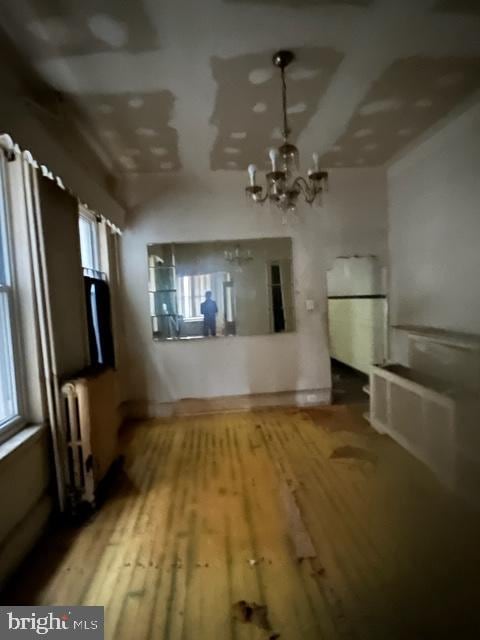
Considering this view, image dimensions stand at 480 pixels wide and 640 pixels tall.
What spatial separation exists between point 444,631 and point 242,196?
3.89 meters

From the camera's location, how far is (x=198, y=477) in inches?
107

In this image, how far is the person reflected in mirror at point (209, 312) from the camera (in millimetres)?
4223

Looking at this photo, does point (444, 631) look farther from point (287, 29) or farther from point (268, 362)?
point (268, 362)

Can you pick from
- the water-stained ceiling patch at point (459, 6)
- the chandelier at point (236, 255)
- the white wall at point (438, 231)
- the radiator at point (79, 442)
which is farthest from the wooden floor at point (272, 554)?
the water-stained ceiling patch at point (459, 6)

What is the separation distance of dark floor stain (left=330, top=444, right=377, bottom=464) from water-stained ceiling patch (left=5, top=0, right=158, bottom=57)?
3032 millimetres

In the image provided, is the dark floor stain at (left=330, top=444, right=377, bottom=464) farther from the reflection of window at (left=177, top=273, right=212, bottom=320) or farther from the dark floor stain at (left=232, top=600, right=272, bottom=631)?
the reflection of window at (left=177, top=273, right=212, bottom=320)

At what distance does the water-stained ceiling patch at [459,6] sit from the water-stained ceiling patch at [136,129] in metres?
1.60

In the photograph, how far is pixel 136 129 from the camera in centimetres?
300

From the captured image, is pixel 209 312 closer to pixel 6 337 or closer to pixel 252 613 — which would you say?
pixel 6 337

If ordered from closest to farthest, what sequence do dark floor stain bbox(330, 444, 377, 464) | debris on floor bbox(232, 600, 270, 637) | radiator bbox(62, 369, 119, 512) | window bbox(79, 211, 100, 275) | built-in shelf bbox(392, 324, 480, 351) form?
1. debris on floor bbox(232, 600, 270, 637)
2. radiator bbox(62, 369, 119, 512)
3. built-in shelf bbox(392, 324, 480, 351)
4. dark floor stain bbox(330, 444, 377, 464)
5. window bbox(79, 211, 100, 275)

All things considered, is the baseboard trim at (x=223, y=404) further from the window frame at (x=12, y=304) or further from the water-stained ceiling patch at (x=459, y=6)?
the water-stained ceiling patch at (x=459, y=6)

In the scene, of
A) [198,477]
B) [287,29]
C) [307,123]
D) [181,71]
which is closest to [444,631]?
[198,477]

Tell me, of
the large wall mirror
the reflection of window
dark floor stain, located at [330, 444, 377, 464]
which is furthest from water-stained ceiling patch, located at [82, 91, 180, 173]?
dark floor stain, located at [330, 444, 377, 464]

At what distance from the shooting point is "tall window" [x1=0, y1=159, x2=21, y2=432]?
2.09 m
